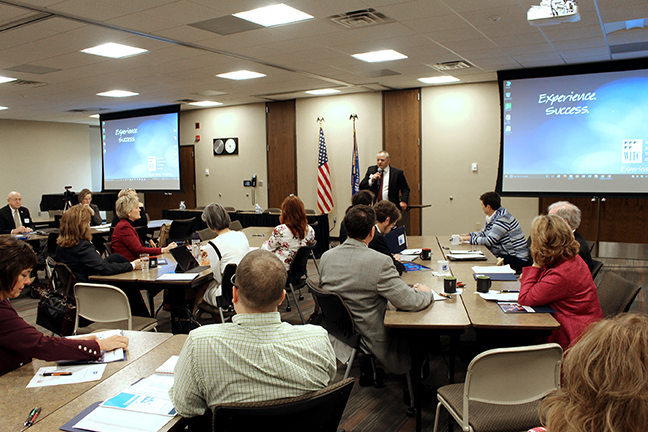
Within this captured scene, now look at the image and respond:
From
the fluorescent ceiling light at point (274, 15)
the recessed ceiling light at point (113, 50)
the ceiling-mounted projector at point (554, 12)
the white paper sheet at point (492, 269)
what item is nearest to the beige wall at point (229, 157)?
the recessed ceiling light at point (113, 50)

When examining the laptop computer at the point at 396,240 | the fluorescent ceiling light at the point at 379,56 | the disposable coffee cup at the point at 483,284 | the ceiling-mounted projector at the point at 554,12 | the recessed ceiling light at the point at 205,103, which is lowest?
the disposable coffee cup at the point at 483,284

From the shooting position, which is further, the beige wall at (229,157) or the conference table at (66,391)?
the beige wall at (229,157)

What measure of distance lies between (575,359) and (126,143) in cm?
1244

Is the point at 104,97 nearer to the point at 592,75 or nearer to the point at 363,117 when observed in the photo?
the point at 363,117

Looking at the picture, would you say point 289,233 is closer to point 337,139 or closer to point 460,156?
point 460,156

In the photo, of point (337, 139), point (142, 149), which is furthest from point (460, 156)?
point (142, 149)

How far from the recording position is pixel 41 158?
13523 millimetres

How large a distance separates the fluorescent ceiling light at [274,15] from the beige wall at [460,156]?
16.6ft

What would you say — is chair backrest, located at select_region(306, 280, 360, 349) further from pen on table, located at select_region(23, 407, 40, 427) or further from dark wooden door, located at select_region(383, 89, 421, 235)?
dark wooden door, located at select_region(383, 89, 421, 235)

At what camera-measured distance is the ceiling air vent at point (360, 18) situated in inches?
185

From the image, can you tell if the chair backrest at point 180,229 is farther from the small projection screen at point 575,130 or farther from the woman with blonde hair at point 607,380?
the woman with blonde hair at point 607,380

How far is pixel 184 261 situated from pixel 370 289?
197 cm

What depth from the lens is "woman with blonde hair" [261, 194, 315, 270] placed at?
15.7ft

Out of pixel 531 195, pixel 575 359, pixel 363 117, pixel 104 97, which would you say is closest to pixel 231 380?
pixel 575 359
